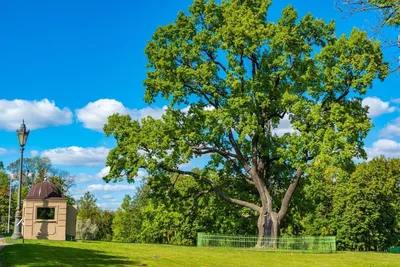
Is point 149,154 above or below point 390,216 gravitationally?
above

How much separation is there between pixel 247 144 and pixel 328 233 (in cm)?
2863

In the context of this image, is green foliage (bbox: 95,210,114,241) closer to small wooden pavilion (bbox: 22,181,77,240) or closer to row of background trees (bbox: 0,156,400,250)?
row of background trees (bbox: 0,156,400,250)

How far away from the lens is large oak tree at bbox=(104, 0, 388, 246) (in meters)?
30.1

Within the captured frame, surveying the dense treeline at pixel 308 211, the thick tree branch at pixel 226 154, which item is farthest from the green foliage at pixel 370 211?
the thick tree branch at pixel 226 154

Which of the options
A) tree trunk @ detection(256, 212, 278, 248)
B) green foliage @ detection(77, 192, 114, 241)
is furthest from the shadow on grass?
green foliage @ detection(77, 192, 114, 241)

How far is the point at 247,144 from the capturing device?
34281 mm

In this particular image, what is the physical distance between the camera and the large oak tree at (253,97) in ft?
98.6

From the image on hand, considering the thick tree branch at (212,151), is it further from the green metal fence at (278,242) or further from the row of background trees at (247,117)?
the green metal fence at (278,242)

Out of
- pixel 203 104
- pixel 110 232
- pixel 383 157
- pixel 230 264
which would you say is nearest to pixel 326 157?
pixel 203 104

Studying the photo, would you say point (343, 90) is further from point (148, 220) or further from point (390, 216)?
point (390, 216)

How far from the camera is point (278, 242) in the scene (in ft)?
97.0

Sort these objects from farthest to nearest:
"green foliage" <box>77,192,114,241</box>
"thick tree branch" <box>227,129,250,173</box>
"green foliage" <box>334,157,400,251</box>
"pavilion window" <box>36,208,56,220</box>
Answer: "green foliage" <box>77,192,114,241</box> < "green foliage" <box>334,157,400,251</box> < "thick tree branch" <box>227,129,250,173</box> < "pavilion window" <box>36,208,56,220</box>

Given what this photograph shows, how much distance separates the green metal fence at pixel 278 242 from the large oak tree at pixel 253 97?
128 cm

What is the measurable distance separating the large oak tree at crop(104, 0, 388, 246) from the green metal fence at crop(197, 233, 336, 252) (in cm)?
128
